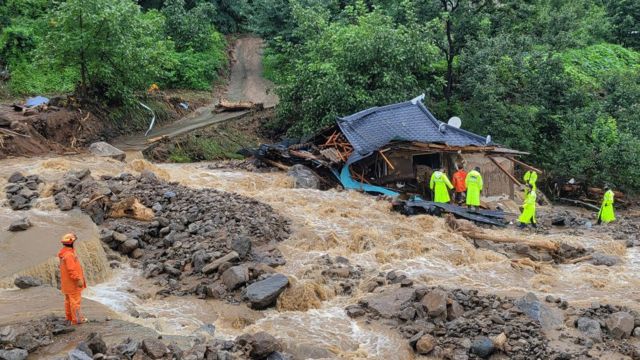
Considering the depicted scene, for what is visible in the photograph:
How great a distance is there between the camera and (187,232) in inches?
537

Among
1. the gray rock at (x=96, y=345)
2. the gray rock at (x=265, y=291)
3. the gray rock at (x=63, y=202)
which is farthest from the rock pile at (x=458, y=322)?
the gray rock at (x=63, y=202)

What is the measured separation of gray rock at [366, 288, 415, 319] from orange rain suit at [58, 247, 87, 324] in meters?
4.89

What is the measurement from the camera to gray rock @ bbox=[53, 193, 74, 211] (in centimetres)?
1384

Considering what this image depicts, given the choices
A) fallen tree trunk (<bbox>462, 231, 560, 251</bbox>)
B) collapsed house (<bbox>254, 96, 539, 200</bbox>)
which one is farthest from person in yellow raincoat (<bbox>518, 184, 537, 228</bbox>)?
collapsed house (<bbox>254, 96, 539, 200</bbox>)

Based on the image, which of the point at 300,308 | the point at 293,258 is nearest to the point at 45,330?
the point at 300,308

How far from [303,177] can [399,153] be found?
324 centimetres

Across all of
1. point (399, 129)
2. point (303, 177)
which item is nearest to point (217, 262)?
point (303, 177)

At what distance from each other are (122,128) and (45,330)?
16963mm

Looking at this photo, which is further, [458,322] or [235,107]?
[235,107]

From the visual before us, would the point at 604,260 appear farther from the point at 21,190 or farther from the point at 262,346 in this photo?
the point at 21,190

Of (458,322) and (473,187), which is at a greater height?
(473,187)

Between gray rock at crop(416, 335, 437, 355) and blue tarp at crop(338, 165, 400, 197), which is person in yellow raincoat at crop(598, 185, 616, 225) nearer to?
blue tarp at crop(338, 165, 400, 197)

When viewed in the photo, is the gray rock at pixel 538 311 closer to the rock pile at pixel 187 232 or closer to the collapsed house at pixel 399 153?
the rock pile at pixel 187 232

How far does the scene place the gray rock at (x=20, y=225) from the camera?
1242cm
